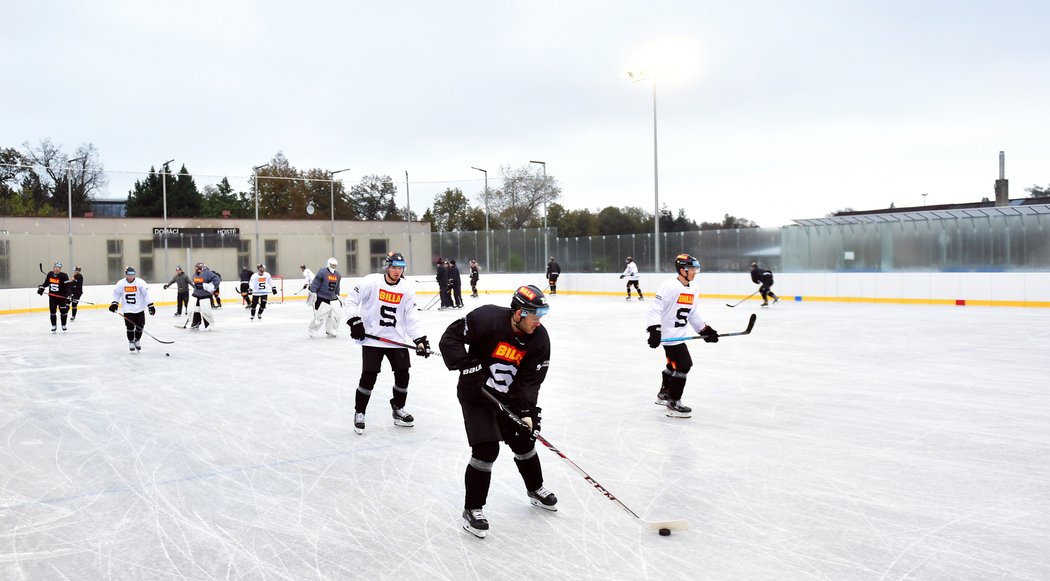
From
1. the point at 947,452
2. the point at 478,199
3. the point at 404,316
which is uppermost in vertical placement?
the point at 478,199

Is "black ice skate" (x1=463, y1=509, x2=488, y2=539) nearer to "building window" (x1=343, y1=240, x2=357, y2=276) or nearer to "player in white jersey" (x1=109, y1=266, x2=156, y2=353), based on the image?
"player in white jersey" (x1=109, y1=266, x2=156, y2=353)

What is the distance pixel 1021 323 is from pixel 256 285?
1803cm

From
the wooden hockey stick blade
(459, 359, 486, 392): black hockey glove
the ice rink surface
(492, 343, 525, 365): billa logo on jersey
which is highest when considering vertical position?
(492, 343, 525, 365): billa logo on jersey

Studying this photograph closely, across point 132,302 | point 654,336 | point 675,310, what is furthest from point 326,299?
point 654,336

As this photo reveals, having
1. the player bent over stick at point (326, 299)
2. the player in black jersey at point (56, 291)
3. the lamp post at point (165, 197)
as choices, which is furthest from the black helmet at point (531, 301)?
the lamp post at point (165, 197)

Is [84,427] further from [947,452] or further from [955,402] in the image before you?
[955,402]

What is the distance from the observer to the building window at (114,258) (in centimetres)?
2834

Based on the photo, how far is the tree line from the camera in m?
28.3

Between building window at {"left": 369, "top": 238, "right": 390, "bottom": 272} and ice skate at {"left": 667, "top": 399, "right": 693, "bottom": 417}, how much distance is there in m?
28.8

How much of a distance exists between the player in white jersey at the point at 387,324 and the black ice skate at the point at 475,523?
8.89ft

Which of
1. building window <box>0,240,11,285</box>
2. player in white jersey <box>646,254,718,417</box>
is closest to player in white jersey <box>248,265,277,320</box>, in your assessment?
Answer: building window <box>0,240,11,285</box>

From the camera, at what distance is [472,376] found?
4.12 meters

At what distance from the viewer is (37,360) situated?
12.1m

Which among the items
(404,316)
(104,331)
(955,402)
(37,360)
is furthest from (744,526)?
(104,331)
